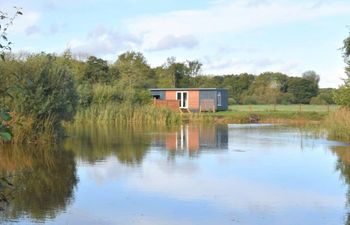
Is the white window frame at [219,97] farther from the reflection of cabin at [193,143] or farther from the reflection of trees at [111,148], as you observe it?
the reflection of trees at [111,148]

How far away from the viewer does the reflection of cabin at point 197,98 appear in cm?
5131

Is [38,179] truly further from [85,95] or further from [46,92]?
[85,95]

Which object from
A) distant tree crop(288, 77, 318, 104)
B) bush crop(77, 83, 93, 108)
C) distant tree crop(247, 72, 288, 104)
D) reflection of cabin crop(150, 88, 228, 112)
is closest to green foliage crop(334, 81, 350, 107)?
bush crop(77, 83, 93, 108)

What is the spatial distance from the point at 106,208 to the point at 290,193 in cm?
408

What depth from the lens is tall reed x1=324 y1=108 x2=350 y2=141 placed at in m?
24.9

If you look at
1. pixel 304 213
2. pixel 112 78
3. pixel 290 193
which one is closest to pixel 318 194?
pixel 290 193

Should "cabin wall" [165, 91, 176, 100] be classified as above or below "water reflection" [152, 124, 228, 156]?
above

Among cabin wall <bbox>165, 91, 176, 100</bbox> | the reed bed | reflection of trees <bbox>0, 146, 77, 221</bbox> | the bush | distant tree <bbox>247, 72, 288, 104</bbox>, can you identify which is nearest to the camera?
reflection of trees <bbox>0, 146, 77, 221</bbox>

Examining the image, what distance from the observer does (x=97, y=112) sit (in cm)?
3888

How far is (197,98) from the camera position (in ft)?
171

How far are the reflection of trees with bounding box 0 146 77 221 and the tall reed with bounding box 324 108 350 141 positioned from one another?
1339 centimetres

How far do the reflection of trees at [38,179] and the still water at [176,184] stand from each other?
2 cm

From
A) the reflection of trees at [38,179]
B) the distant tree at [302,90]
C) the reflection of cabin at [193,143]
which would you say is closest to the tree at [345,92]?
the reflection of cabin at [193,143]

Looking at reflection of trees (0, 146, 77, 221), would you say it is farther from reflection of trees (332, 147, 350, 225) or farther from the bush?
the bush
